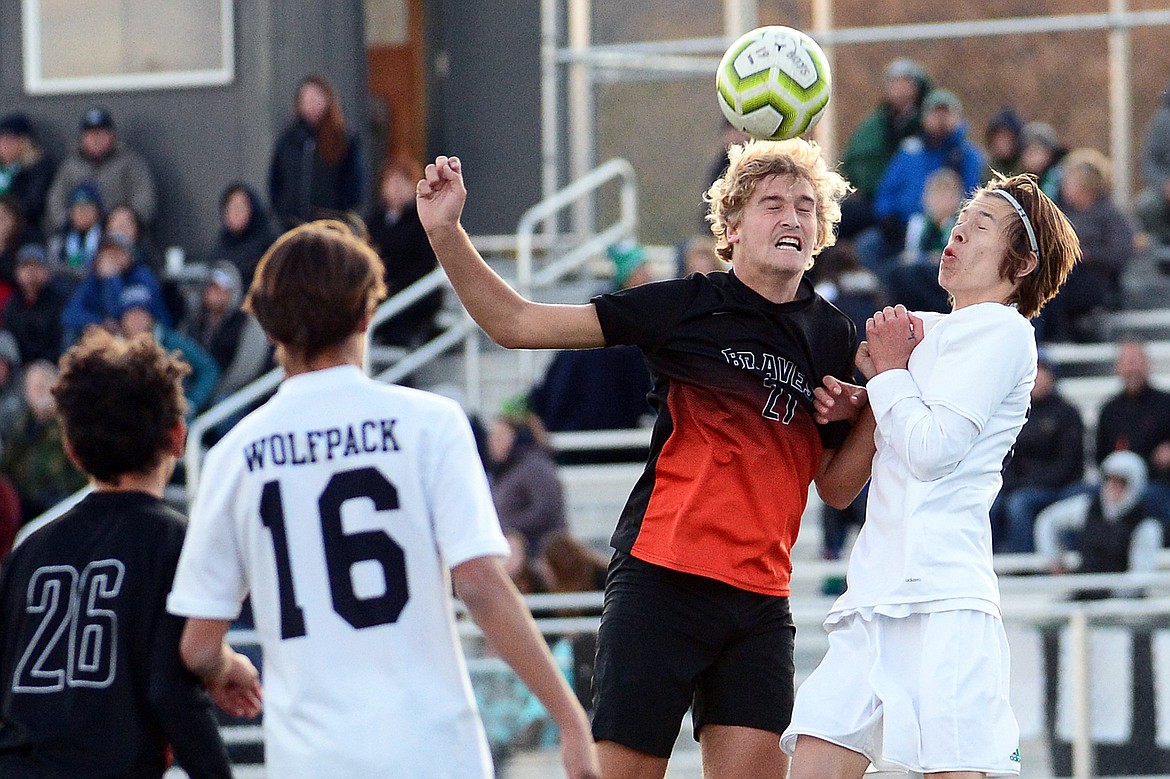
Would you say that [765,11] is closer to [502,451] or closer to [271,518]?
[502,451]

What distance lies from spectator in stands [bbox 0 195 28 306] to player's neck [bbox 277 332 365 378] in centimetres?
985

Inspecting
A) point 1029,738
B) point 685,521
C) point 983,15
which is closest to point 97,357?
point 685,521

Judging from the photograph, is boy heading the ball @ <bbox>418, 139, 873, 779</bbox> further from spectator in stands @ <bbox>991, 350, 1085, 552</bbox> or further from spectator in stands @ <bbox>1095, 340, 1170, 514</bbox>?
spectator in stands @ <bbox>1095, 340, 1170, 514</bbox>

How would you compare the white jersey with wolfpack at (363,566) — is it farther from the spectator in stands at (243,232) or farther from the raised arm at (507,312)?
the spectator in stands at (243,232)

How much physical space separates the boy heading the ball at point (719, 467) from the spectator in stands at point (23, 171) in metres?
9.82

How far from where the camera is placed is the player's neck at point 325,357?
13.0ft

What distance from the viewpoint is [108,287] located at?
1231cm

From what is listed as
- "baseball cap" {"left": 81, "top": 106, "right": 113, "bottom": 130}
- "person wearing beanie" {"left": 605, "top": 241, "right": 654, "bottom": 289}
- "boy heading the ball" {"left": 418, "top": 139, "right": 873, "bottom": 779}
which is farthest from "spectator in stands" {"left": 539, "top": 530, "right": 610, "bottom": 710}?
"baseball cap" {"left": 81, "top": 106, "right": 113, "bottom": 130}

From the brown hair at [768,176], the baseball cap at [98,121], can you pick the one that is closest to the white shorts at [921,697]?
the brown hair at [768,176]

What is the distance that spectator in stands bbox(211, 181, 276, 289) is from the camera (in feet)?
41.4

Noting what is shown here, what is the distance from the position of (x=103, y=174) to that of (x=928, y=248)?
6340 millimetres

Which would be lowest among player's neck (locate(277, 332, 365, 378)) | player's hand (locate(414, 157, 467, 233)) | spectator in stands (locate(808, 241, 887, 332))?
spectator in stands (locate(808, 241, 887, 332))

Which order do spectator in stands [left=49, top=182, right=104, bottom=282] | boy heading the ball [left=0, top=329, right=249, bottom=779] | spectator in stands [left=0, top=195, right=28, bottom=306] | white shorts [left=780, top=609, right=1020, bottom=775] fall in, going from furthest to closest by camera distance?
spectator in stands [left=0, top=195, right=28, bottom=306] → spectator in stands [left=49, top=182, right=104, bottom=282] → white shorts [left=780, top=609, right=1020, bottom=775] → boy heading the ball [left=0, top=329, right=249, bottom=779]

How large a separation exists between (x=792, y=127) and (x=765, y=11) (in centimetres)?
1206
